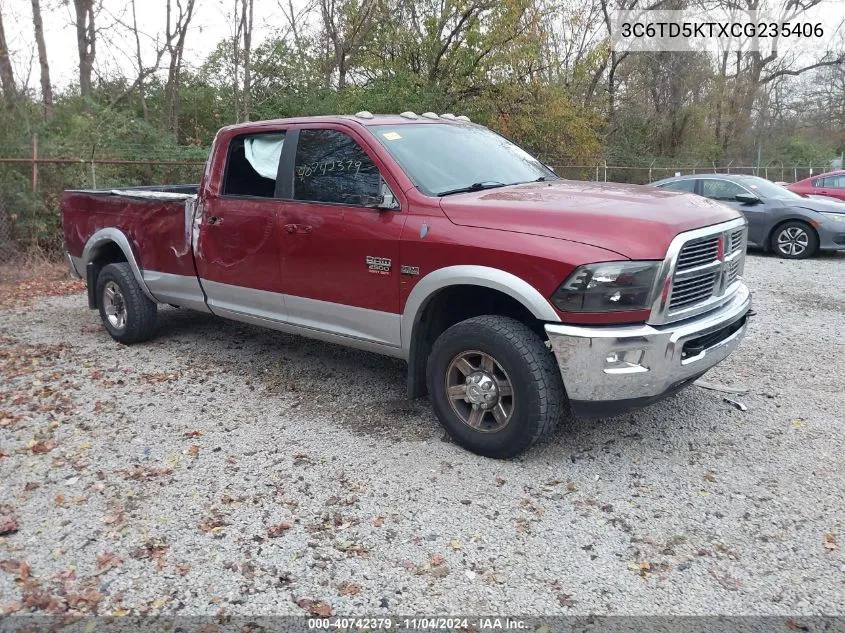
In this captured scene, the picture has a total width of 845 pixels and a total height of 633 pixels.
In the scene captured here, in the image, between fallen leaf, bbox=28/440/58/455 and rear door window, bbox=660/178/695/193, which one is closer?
fallen leaf, bbox=28/440/58/455

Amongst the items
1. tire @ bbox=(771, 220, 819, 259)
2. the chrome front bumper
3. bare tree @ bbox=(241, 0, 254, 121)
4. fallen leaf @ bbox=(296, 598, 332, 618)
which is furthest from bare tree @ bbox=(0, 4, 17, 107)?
tire @ bbox=(771, 220, 819, 259)

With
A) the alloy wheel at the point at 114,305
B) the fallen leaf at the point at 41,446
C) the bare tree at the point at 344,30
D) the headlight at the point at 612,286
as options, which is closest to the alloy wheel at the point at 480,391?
the headlight at the point at 612,286

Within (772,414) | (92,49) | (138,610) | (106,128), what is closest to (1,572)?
(138,610)

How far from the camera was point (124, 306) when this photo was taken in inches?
254

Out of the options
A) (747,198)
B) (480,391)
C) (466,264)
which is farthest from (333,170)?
(747,198)

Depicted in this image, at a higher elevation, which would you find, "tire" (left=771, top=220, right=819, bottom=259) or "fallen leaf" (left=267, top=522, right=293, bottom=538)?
"tire" (left=771, top=220, right=819, bottom=259)

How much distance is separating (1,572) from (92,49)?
17100 mm

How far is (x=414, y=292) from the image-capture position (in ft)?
13.6

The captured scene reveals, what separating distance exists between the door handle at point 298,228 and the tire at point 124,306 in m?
2.26

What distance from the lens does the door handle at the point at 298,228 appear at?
185 inches

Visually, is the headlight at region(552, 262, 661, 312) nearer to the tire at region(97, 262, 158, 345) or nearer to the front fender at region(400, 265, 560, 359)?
the front fender at region(400, 265, 560, 359)

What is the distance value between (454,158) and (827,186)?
13.1 meters

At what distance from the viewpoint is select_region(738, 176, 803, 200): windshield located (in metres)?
11.5

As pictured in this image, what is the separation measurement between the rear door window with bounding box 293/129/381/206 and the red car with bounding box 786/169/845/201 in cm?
1274
